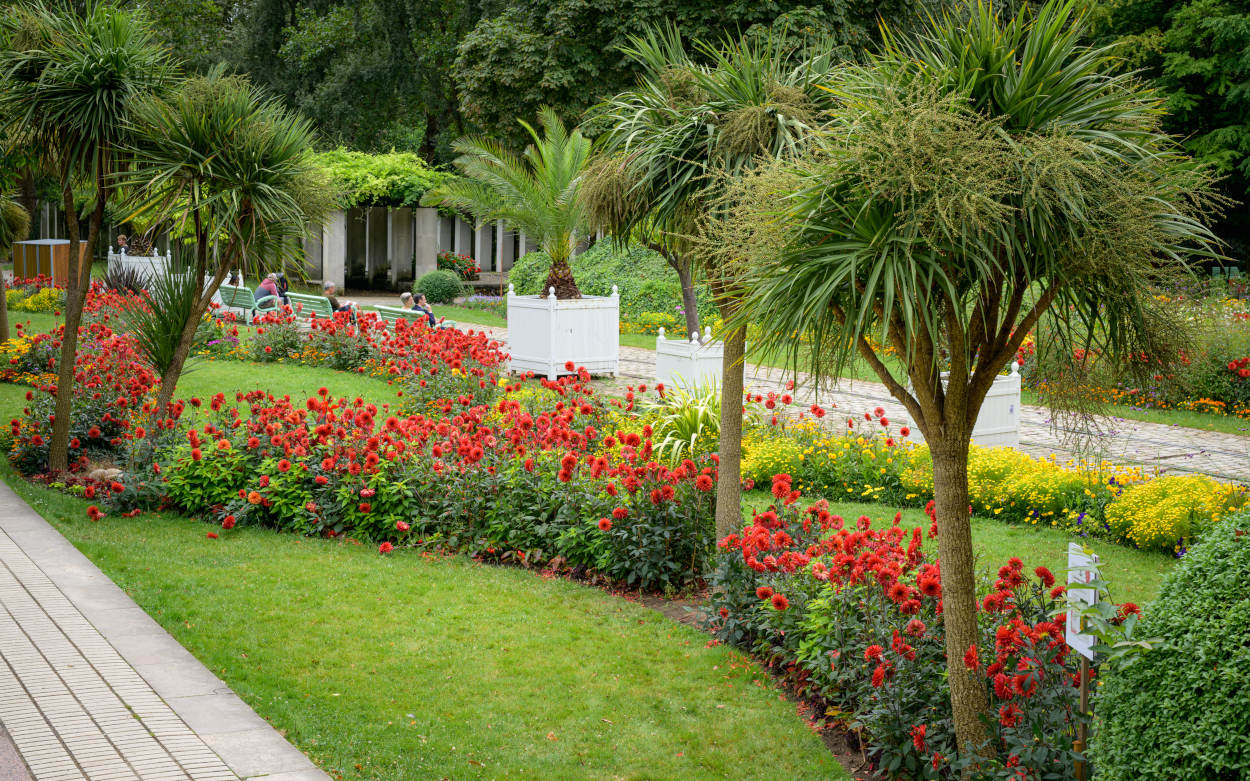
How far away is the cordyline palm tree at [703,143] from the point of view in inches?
203

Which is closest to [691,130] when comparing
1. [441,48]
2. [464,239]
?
[441,48]

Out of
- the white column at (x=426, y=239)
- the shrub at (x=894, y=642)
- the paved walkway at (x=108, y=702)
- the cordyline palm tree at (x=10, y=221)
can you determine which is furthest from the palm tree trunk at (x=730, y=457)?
the white column at (x=426, y=239)

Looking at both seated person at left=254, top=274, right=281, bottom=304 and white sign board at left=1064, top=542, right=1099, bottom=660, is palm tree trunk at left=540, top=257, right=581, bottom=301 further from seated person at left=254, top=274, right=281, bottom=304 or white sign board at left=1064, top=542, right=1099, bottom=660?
white sign board at left=1064, top=542, right=1099, bottom=660

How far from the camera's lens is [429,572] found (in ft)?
22.4

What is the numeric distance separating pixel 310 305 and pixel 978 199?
17106mm

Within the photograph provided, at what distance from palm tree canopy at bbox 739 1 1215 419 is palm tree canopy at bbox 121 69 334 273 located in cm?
562

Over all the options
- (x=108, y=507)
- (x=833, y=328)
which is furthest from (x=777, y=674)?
(x=108, y=507)

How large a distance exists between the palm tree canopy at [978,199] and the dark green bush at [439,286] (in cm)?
2453

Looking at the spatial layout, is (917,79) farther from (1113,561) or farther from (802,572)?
(1113,561)

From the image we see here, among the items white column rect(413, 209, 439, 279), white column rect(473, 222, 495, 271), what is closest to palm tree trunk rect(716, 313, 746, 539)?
white column rect(413, 209, 439, 279)

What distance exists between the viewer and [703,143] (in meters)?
5.39

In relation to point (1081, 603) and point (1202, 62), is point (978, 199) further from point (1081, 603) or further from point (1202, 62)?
point (1202, 62)

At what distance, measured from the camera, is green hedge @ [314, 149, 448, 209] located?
2933cm

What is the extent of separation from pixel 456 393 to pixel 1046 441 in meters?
6.40
